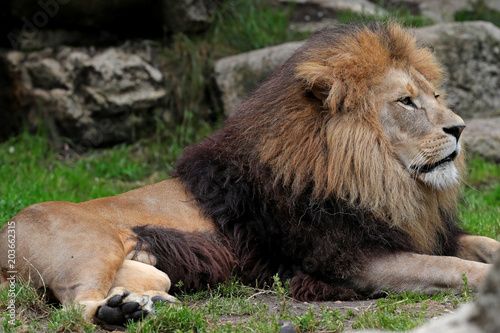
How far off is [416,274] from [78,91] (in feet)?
17.8

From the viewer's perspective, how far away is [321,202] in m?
3.90

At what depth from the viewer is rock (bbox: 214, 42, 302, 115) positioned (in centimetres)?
811

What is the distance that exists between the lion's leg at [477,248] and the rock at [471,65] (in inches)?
174

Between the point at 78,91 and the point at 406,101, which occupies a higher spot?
the point at 406,101

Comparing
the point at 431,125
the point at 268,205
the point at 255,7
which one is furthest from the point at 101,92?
the point at 431,125

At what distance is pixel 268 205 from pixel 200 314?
1.07m

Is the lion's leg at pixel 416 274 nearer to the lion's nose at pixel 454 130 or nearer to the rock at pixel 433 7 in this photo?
the lion's nose at pixel 454 130

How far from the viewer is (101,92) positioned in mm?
7910

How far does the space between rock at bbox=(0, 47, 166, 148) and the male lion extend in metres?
3.88

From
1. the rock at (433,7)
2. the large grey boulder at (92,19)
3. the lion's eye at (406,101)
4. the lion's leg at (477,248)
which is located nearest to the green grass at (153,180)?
the lion's leg at (477,248)

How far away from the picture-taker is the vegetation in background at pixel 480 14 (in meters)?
10.3

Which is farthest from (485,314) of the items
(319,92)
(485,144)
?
(485,144)

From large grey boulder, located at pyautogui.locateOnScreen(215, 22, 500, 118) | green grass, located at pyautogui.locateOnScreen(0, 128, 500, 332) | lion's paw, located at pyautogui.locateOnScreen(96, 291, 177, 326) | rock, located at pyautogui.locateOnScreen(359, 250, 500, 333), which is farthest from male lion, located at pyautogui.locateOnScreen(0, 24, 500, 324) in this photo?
large grey boulder, located at pyautogui.locateOnScreen(215, 22, 500, 118)

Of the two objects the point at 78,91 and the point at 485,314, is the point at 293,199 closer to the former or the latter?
the point at 485,314
